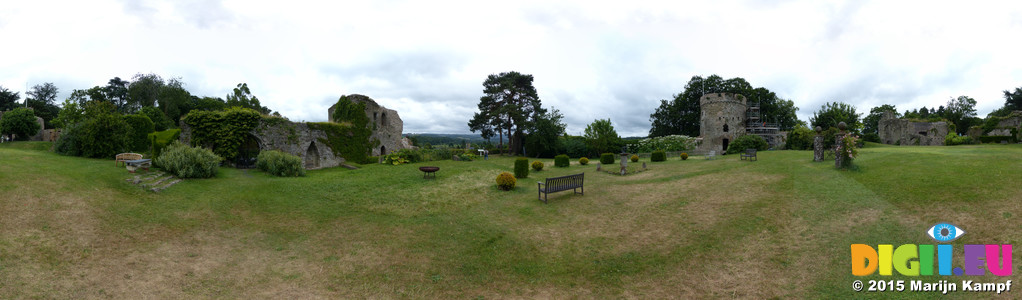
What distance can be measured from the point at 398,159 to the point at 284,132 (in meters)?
7.07

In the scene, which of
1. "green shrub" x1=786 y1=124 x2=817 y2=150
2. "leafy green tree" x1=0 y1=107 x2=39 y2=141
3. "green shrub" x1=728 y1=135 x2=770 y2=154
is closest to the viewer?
"leafy green tree" x1=0 y1=107 x2=39 y2=141

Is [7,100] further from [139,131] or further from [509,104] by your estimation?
[509,104]

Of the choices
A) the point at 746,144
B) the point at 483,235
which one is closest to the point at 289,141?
the point at 483,235

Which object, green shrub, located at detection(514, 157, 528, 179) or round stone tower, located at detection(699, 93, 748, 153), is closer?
green shrub, located at detection(514, 157, 528, 179)

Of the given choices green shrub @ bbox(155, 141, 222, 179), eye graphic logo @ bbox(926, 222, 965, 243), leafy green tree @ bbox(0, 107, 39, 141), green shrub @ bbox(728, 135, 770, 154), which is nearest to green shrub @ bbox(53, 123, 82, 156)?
green shrub @ bbox(155, 141, 222, 179)

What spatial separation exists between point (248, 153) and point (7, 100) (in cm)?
6359

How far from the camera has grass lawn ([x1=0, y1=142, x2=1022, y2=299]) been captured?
20.2ft

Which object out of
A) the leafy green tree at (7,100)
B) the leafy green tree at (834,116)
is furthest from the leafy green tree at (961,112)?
the leafy green tree at (7,100)

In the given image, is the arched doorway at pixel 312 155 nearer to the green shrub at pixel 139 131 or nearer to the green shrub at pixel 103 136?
the green shrub at pixel 139 131

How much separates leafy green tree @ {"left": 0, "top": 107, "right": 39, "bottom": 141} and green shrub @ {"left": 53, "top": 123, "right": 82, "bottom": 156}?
20.2 metres

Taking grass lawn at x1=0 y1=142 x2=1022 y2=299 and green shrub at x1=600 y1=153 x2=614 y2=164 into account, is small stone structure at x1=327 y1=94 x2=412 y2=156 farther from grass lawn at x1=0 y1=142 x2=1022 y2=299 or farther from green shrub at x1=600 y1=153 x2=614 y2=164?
green shrub at x1=600 y1=153 x2=614 y2=164

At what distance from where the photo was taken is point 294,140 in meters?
22.8

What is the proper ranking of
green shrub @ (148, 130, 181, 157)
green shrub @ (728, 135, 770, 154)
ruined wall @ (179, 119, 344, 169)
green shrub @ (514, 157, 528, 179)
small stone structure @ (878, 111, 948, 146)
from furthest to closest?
1. small stone structure @ (878, 111, 948, 146)
2. green shrub @ (728, 135, 770, 154)
3. ruined wall @ (179, 119, 344, 169)
4. green shrub @ (514, 157, 528, 179)
5. green shrub @ (148, 130, 181, 157)

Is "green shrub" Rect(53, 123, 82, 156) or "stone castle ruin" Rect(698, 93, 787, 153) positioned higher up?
"stone castle ruin" Rect(698, 93, 787, 153)
